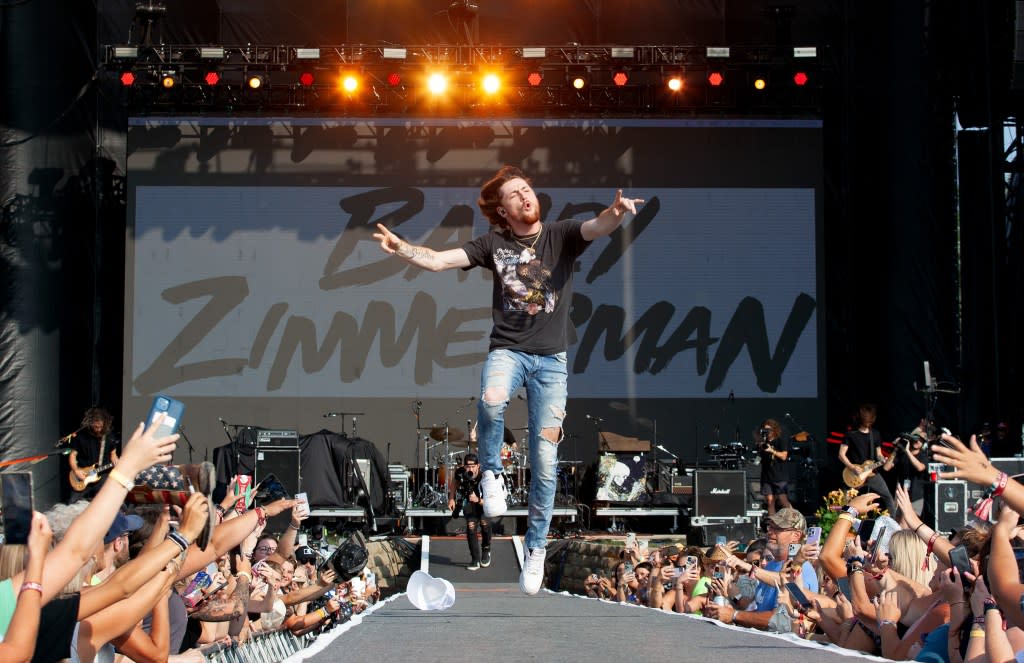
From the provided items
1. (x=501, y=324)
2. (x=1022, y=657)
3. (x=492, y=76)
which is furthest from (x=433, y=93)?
(x=1022, y=657)

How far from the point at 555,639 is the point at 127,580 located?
7.10 ft

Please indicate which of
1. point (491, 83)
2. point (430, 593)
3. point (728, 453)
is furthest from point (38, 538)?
point (491, 83)

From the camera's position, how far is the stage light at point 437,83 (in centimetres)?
1789

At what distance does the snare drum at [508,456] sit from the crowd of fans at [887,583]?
514 centimetres

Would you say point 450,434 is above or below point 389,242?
below

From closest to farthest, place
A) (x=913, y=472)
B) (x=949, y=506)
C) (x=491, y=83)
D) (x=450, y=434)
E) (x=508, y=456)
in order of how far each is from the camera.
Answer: (x=949, y=506), (x=913, y=472), (x=508, y=456), (x=450, y=434), (x=491, y=83)

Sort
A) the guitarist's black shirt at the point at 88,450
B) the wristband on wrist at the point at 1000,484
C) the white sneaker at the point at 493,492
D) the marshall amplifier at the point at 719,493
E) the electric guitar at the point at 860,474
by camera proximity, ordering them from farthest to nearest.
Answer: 1. the marshall amplifier at the point at 719,493
2. the guitarist's black shirt at the point at 88,450
3. the electric guitar at the point at 860,474
4. the white sneaker at the point at 493,492
5. the wristband on wrist at the point at 1000,484

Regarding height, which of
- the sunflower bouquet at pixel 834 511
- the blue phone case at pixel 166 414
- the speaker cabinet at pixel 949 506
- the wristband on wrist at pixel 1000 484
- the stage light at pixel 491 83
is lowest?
the sunflower bouquet at pixel 834 511

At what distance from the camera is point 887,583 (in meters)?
6.66

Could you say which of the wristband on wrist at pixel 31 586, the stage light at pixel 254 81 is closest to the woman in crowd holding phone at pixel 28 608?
the wristband on wrist at pixel 31 586

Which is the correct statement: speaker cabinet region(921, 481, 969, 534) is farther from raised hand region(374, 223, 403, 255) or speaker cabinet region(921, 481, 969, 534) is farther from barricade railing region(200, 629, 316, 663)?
raised hand region(374, 223, 403, 255)

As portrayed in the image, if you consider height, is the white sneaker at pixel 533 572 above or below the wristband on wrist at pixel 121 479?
below

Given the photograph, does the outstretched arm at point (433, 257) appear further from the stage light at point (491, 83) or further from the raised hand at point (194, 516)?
the stage light at point (491, 83)

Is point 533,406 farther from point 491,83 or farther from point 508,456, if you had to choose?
point 491,83
